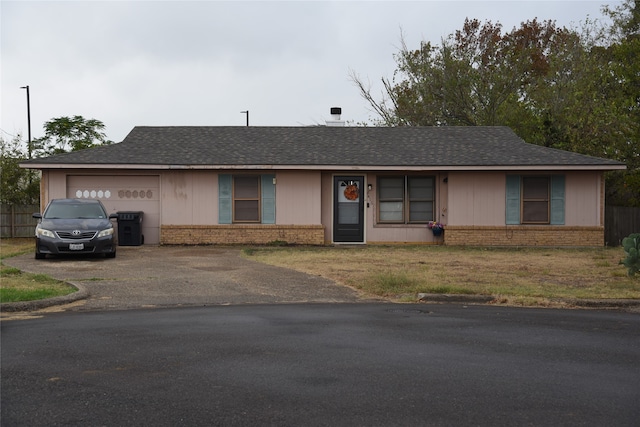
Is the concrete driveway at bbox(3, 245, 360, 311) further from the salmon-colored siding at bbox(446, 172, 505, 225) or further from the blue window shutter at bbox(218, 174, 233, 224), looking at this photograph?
→ the salmon-colored siding at bbox(446, 172, 505, 225)

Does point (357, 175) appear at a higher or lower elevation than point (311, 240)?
higher

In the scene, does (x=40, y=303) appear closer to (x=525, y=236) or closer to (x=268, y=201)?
(x=268, y=201)

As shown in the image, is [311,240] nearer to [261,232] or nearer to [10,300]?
[261,232]

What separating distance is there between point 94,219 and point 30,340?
36.4 ft

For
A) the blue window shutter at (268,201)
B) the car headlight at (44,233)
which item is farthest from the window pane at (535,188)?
the car headlight at (44,233)

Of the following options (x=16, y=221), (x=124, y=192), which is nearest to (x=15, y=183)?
(x=16, y=221)


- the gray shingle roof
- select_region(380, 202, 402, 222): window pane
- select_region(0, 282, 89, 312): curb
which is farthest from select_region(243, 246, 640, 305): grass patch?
select_region(0, 282, 89, 312): curb

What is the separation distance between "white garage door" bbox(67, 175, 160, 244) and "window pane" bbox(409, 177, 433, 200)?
27.9 ft

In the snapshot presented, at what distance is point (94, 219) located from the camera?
1828cm

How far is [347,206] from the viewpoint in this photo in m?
23.4

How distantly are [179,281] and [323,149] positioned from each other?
38.9ft

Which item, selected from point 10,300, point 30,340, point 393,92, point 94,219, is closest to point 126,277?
point 10,300

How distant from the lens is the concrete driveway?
36.8 feet

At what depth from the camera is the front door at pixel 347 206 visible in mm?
23328
